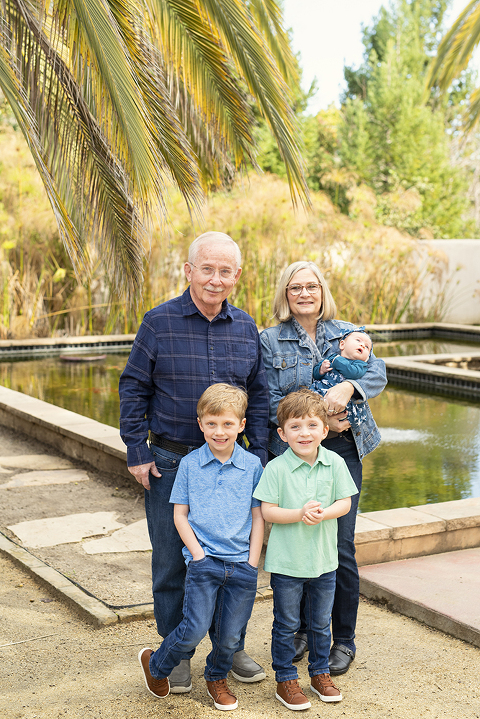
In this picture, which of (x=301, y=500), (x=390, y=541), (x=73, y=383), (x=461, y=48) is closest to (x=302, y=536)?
(x=301, y=500)

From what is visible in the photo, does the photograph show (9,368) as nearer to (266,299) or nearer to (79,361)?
(79,361)

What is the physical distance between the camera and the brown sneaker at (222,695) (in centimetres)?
245

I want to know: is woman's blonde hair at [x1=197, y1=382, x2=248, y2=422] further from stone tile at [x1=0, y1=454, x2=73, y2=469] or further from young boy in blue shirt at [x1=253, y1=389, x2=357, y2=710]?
stone tile at [x1=0, y1=454, x2=73, y2=469]

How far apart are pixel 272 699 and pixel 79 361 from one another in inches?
330

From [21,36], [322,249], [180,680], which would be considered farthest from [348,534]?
[322,249]

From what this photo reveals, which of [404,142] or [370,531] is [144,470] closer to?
[370,531]

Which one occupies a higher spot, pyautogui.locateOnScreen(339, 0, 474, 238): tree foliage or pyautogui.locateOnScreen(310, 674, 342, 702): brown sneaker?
pyautogui.locateOnScreen(339, 0, 474, 238): tree foliage

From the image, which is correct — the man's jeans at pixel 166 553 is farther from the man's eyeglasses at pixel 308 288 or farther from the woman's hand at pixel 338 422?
the man's eyeglasses at pixel 308 288

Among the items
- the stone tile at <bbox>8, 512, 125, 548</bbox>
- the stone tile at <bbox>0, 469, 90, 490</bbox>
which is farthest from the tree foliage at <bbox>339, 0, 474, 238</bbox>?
the stone tile at <bbox>8, 512, 125, 548</bbox>

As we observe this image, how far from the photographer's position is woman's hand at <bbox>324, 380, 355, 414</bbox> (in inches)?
105

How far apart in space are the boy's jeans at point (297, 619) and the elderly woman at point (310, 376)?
22cm

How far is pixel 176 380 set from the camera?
2.59m

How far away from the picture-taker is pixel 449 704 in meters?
2.49

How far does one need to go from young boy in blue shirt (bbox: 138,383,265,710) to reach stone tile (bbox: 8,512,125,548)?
5.42 feet
